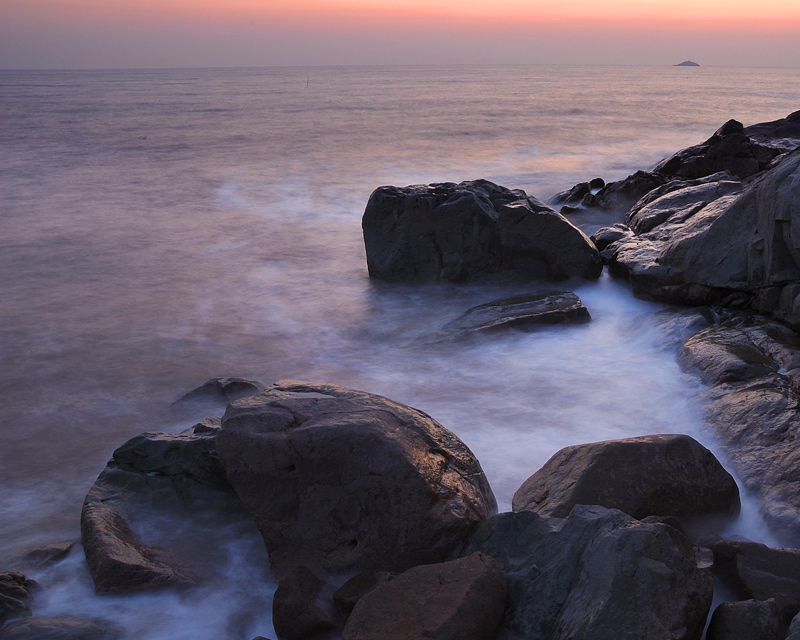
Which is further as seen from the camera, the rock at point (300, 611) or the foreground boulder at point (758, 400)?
the foreground boulder at point (758, 400)

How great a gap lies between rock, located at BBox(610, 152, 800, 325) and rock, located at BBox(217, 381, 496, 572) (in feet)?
12.3

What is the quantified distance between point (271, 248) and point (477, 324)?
4.59 metres

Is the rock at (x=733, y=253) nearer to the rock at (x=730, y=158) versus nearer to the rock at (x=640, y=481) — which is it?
the rock at (x=640, y=481)

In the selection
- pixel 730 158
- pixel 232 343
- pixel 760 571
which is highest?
pixel 730 158

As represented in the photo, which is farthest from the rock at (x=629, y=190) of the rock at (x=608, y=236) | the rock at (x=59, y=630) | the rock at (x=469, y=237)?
the rock at (x=59, y=630)

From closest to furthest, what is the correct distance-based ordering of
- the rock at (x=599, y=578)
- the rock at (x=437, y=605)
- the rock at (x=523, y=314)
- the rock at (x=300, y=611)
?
1. the rock at (x=599, y=578)
2. the rock at (x=437, y=605)
3. the rock at (x=300, y=611)
4. the rock at (x=523, y=314)

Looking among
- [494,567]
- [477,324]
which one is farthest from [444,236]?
[494,567]

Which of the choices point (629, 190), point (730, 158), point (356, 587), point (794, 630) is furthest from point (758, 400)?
point (730, 158)

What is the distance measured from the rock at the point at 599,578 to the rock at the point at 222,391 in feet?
9.53

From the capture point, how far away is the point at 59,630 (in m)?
3.17

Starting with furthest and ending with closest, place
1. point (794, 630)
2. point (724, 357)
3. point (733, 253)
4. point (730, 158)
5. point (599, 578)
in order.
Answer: point (730, 158)
point (733, 253)
point (724, 357)
point (599, 578)
point (794, 630)

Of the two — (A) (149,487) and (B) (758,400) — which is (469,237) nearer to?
(B) (758,400)

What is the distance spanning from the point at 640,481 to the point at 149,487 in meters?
2.86

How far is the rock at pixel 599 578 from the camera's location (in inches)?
102
